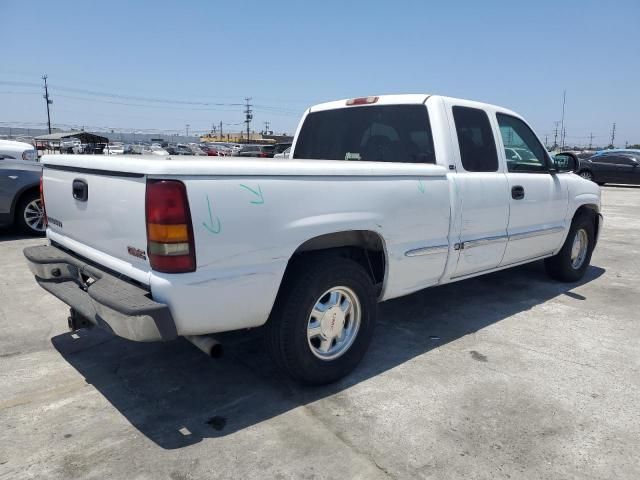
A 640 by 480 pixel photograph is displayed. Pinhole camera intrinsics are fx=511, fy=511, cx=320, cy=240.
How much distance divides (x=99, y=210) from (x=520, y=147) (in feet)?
12.6

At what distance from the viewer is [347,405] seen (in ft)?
10.2

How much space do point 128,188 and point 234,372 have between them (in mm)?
1530

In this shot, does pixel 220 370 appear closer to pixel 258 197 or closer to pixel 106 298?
pixel 106 298

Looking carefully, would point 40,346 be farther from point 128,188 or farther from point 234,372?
point 128,188

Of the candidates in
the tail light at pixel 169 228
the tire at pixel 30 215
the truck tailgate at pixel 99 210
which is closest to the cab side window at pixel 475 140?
the tail light at pixel 169 228

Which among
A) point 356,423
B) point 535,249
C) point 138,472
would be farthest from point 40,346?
point 535,249

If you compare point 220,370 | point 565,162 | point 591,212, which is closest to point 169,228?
point 220,370

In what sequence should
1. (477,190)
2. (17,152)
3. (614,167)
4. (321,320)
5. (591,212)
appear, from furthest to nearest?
(614,167) → (17,152) → (591,212) → (477,190) → (321,320)

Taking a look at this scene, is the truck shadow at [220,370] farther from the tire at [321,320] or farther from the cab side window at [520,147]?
the cab side window at [520,147]

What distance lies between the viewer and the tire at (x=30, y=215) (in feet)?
25.7

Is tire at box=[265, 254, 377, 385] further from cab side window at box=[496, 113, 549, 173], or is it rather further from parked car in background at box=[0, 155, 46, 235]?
parked car in background at box=[0, 155, 46, 235]

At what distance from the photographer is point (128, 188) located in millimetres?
Result: 2652

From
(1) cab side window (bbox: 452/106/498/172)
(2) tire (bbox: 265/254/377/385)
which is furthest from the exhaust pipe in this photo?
(1) cab side window (bbox: 452/106/498/172)

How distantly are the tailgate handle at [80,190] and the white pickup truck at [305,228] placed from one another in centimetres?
1
